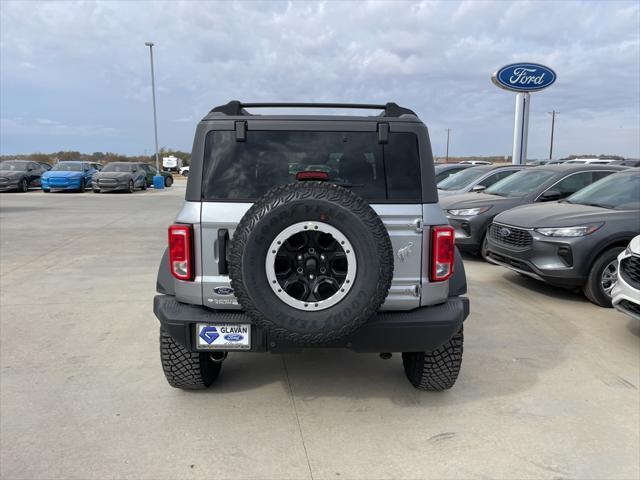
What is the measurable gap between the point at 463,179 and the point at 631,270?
7740 millimetres

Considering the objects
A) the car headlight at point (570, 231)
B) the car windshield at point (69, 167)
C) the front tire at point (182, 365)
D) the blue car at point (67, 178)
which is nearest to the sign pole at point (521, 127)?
the car headlight at point (570, 231)

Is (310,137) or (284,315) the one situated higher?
(310,137)

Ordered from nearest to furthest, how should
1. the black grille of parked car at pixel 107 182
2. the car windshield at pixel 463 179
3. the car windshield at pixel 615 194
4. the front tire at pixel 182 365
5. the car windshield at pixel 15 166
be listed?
the front tire at pixel 182 365
the car windshield at pixel 615 194
the car windshield at pixel 463 179
the black grille of parked car at pixel 107 182
the car windshield at pixel 15 166

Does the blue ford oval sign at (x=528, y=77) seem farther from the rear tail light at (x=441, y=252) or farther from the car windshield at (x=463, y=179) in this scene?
the rear tail light at (x=441, y=252)

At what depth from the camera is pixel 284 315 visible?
274 cm

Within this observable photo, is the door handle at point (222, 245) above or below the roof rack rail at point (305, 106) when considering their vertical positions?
below

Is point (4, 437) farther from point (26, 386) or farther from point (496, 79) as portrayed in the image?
point (496, 79)

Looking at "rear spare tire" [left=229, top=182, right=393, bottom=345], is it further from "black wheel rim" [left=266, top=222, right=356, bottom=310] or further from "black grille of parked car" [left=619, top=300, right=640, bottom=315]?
"black grille of parked car" [left=619, top=300, right=640, bottom=315]

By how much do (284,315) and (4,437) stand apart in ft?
6.13

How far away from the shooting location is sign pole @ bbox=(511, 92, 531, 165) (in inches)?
678

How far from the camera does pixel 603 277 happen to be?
5727mm

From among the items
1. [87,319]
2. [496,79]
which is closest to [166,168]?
[496,79]

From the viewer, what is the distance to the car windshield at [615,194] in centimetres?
613

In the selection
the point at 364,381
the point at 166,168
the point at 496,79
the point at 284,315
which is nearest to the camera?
the point at 284,315
